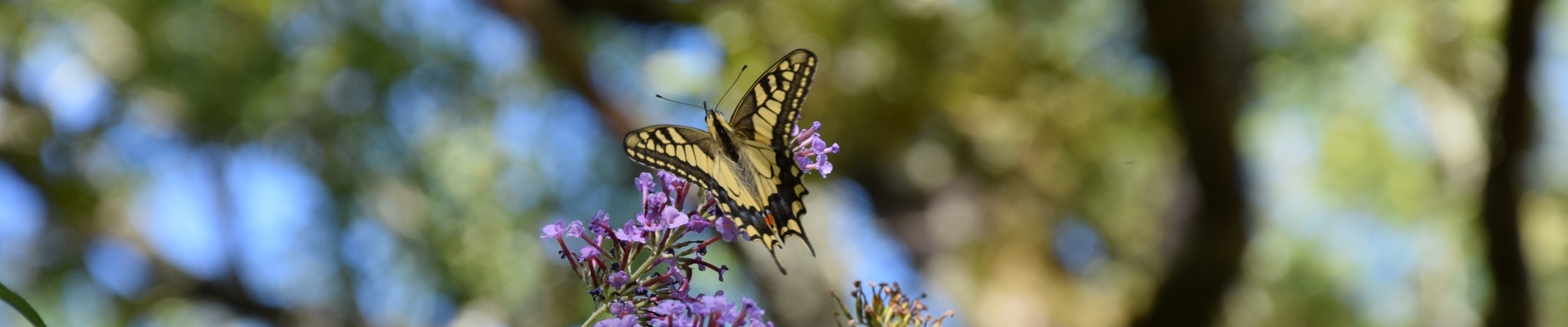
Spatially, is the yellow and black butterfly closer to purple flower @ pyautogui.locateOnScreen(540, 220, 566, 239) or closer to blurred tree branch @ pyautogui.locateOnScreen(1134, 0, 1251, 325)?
purple flower @ pyautogui.locateOnScreen(540, 220, 566, 239)

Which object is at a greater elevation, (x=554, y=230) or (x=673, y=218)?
(x=554, y=230)

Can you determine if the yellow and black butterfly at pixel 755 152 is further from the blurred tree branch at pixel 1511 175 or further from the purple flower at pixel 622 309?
the blurred tree branch at pixel 1511 175

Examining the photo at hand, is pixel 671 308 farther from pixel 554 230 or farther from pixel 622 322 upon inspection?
pixel 554 230

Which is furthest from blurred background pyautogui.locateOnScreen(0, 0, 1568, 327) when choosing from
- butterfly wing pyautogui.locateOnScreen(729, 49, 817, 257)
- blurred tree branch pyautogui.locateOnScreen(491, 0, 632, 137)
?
butterfly wing pyautogui.locateOnScreen(729, 49, 817, 257)

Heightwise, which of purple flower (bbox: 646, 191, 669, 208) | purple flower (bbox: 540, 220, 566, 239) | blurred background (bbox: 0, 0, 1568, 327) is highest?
blurred background (bbox: 0, 0, 1568, 327)

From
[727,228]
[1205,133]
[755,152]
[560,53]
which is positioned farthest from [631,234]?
[560,53]
